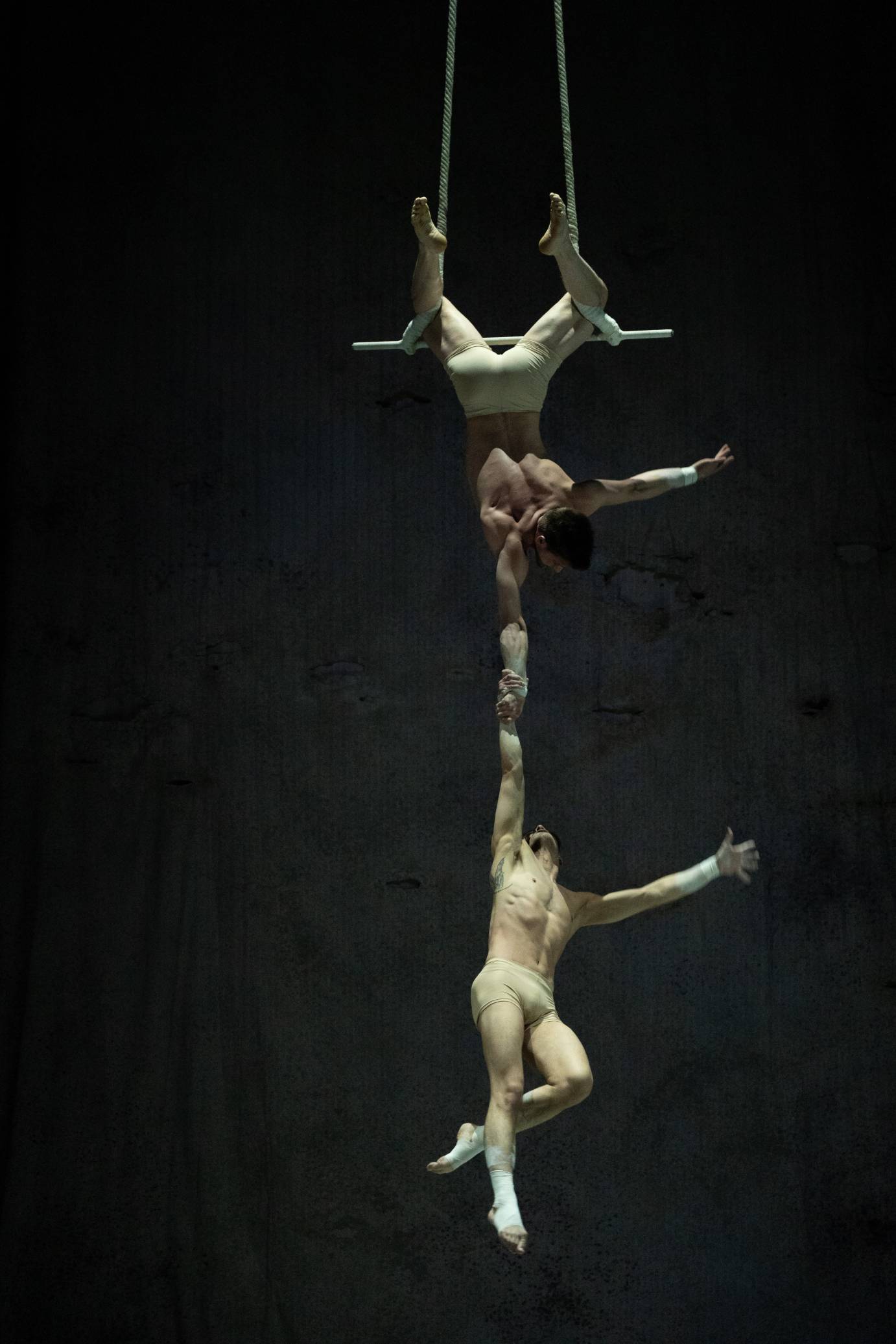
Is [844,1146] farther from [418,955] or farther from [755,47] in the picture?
[755,47]

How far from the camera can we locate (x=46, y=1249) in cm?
691

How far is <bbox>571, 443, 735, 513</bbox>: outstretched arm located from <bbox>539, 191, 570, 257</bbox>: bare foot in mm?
734

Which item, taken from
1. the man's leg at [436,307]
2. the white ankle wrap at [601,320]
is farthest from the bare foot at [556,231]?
the man's leg at [436,307]

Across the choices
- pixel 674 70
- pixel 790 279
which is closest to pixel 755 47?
pixel 674 70

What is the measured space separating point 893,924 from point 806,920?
0.37 metres

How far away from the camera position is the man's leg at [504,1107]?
4.57 meters

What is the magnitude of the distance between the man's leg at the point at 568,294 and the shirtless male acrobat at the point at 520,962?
3.20 ft

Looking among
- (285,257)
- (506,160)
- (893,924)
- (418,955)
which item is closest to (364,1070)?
(418,955)

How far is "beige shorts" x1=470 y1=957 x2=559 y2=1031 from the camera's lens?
5.01 meters

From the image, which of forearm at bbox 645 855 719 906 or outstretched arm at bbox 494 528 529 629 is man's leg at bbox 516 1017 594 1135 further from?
outstretched arm at bbox 494 528 529 629

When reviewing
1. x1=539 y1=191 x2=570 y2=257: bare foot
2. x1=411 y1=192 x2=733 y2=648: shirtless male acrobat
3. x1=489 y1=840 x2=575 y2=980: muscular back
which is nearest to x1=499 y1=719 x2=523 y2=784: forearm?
x1=489 y1=840 x2=575 y2=980: muscular back

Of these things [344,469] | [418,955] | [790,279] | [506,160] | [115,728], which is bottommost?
[418,955]

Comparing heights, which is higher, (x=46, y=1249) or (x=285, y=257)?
(x=285, y=257)

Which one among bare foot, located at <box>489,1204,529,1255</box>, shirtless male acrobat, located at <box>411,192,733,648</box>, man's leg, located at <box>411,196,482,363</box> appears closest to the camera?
bare foot, located at <box>489,1204,529,1255</box>
